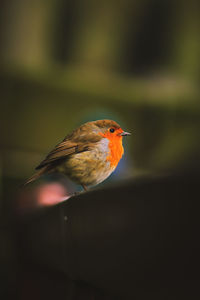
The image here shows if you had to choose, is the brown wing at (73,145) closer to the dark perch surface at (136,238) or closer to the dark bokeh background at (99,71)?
the dark perch surface at (136,238)

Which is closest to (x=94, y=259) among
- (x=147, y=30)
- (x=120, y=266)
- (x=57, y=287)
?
(x=120, y=266)

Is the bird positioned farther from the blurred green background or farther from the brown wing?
the blurred green background

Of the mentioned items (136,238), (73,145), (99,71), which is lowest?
(136,238)

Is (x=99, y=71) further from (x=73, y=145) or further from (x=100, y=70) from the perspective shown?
(x=73, y=145)

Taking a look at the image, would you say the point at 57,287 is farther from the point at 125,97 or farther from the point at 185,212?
the point at 125,97

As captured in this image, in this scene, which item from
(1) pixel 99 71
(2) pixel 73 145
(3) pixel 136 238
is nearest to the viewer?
(3) pixel 136 238

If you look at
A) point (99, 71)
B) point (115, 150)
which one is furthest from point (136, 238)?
point (99, 71)

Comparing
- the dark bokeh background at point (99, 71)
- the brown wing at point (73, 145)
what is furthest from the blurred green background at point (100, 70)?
the brown wing at point (73, 145)
